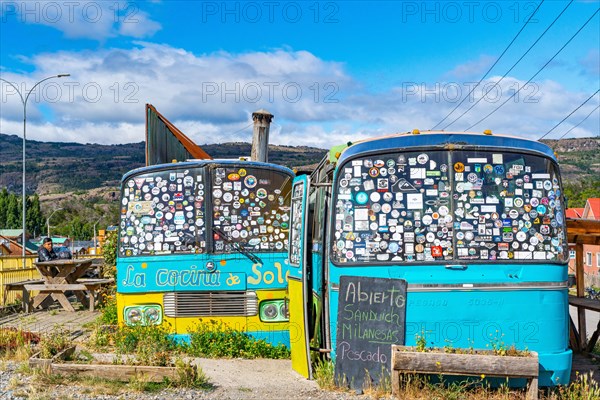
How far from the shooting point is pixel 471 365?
6512mm

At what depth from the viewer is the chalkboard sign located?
6.96 meters

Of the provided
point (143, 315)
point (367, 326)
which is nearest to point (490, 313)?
point (367, 326)

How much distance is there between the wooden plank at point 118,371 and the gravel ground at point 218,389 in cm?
21

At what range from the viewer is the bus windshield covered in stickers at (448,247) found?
6906mm

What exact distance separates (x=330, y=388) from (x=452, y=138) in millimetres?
2884

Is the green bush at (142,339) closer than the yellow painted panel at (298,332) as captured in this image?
No

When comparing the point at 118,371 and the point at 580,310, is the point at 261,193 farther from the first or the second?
the point at 580,310

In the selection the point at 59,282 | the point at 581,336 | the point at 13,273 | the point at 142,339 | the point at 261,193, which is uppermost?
the point at 261,193

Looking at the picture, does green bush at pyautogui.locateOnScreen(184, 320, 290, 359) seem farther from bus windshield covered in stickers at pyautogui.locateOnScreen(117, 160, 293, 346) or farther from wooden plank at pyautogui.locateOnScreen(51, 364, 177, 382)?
wooden plank at pyautogui.locateOnScreen(51, 364, 177, 382)

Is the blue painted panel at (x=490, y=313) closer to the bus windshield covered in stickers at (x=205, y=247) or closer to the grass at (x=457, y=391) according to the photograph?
the grass at (x=457, y=391)

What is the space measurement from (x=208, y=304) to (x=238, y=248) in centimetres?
86

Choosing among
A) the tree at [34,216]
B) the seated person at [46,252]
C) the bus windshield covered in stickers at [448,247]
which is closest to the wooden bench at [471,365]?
the bus windshield covered in stickers at [448,247]

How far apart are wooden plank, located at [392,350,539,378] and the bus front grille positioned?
3353 mm

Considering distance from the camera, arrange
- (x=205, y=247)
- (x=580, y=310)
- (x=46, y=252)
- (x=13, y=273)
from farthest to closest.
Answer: (x=13, y=273) < (x=46, y=252) < (x=580, y=310) < (x=205, y=247)
